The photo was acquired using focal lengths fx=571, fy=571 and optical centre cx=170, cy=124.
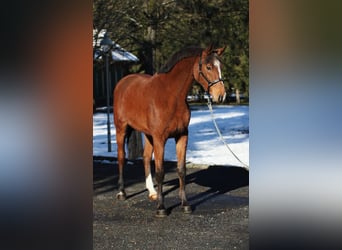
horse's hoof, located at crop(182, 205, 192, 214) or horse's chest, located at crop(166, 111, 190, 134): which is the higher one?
horse's chest, located at crop(166, 111, 190, 134)

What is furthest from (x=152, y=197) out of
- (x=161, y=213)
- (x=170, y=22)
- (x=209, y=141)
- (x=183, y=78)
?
(x=209, y=141)

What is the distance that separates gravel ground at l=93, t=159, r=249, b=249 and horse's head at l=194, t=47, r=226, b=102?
1.35 m

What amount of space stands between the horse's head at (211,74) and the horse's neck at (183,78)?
0.54 ft

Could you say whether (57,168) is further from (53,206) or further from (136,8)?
(136,8)

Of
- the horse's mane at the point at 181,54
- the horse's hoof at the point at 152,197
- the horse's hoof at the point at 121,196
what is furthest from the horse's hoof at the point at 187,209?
the horse's mane at the point at 181,54

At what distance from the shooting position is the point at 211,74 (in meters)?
6.09

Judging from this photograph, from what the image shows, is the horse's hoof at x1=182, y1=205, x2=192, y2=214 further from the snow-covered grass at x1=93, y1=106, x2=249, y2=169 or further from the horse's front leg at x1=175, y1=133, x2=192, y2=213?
the snow-covered grass at x1=93, y1=106, x2=249, y2=169

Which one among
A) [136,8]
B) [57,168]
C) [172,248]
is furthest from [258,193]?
[136,8]

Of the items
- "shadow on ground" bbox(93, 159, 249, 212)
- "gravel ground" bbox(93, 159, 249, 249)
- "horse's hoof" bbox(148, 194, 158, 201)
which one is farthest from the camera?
"shadow on ground" bbox(93, 159, 249, 212)

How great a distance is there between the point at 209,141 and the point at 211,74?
24.8 ft

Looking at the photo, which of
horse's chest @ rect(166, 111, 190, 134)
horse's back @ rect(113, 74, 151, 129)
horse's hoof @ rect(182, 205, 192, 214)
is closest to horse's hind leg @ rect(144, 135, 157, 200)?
horse's back @ rect(113, 74, 151, 129)

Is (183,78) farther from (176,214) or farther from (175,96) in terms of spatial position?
(176,214)

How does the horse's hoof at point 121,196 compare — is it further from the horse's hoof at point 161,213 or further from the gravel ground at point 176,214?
the horse's hoof at point 161,213

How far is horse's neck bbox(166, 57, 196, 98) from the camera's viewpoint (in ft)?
20.9
